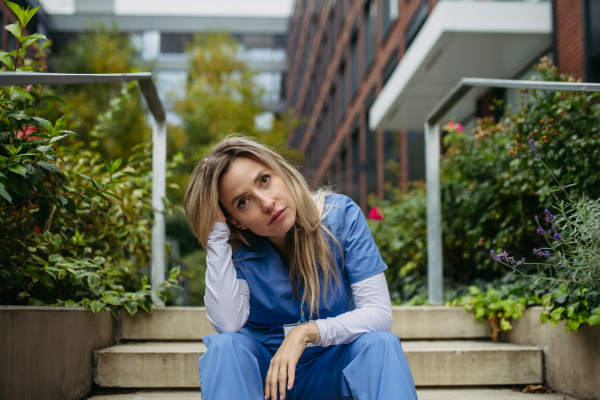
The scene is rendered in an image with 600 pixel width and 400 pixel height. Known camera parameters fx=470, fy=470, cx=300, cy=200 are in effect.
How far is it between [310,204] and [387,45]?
1120cm

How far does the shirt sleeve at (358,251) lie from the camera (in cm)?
176

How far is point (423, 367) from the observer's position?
237cm

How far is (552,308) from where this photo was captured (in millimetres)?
2258

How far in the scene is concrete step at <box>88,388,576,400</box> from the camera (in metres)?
2.17

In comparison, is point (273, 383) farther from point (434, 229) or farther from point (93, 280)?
point (434, 229)

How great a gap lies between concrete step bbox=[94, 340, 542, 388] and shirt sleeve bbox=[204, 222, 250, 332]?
0.69 m

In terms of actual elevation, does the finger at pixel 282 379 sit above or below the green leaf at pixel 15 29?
below

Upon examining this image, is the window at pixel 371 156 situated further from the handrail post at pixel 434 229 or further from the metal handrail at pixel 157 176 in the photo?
the metal handrail at pixel 157 176

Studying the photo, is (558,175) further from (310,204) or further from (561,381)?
(310,204)

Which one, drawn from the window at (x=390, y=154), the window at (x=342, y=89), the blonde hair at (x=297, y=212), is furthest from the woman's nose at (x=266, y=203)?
the window at (x=342, y=89)

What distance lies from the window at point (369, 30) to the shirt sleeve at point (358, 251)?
1234 centimetres

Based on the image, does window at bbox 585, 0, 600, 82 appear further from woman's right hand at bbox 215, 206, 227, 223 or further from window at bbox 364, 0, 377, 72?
window at bbox 364, 0, 377, 72

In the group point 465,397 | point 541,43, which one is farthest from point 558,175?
point 541,43

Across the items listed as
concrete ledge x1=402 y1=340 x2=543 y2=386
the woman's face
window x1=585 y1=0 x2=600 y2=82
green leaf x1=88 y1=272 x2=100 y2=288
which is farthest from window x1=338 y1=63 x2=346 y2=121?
the woman's face
